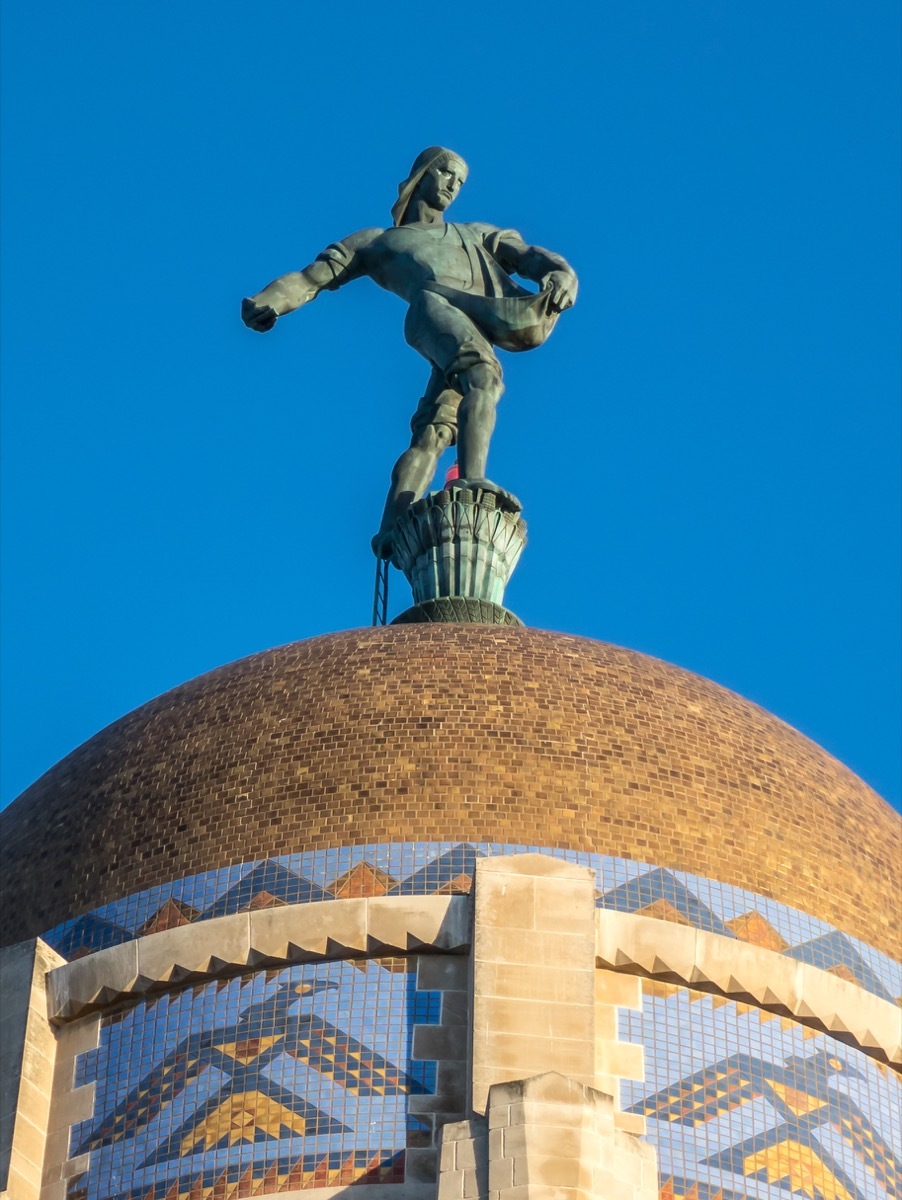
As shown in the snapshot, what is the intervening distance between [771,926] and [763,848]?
572mm

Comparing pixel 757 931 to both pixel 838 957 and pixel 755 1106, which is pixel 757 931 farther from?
pixel 755 1106

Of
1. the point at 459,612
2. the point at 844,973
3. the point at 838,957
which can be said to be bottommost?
the point at 844,973

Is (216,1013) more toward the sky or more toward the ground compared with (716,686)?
more toward the ground

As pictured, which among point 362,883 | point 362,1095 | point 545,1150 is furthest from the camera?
point 362,883

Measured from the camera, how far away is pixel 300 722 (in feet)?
68.6

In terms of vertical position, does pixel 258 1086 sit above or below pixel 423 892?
below

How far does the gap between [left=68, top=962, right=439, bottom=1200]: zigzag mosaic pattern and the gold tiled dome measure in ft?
3.28

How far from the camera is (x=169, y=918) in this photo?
20188 mm

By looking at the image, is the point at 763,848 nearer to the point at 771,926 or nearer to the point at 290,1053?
the point at 771,926

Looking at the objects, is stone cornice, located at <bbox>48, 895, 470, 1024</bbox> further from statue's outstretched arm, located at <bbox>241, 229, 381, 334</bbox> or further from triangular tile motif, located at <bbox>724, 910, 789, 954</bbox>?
statue's outstretched arm, located at <bbox>241, 229, 381, 334</bbox>

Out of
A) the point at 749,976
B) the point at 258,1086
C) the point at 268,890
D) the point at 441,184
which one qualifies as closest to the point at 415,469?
the point at 441,184

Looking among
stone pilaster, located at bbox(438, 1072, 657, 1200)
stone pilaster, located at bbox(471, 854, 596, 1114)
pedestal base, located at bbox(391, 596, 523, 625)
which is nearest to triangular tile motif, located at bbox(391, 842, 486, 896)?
stone pilaster, located at bbox(471, 854, 596, 1114)

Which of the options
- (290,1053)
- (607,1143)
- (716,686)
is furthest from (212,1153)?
(716,686)

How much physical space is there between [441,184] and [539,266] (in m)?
1.38
